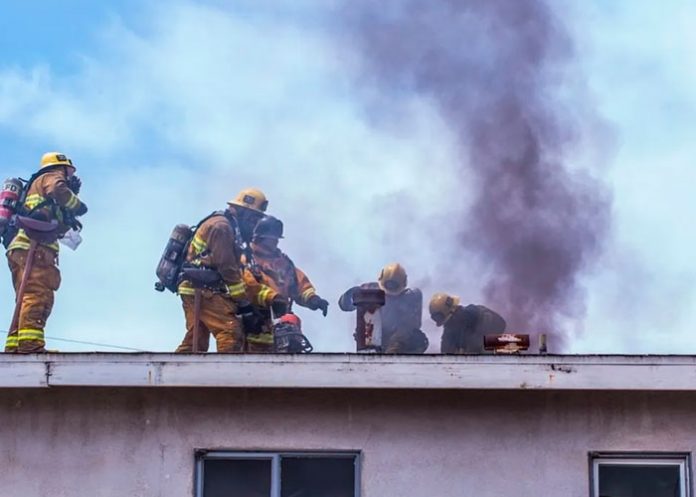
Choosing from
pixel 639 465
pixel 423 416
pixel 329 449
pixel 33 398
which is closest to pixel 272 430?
pixel 329 449

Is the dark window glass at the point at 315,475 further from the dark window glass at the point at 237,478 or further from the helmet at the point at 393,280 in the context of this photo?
the helmet at the point at 393,280

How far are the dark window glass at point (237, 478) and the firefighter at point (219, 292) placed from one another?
128 inches

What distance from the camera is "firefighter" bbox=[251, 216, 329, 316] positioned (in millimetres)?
11703

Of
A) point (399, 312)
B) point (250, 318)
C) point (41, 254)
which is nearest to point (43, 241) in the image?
point (41, 254)

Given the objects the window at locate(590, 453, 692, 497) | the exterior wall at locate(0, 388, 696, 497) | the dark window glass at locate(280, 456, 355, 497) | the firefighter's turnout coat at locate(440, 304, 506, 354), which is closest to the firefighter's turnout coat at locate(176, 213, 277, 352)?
the firefighter's turnout coat at locate(440, 304, 506, 354)

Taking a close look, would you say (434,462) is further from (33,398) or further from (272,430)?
(33,398)

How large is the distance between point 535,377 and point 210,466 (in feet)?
6.06

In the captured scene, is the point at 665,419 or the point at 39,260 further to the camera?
the point at 39,260

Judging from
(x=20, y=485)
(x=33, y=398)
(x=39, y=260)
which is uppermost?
(x=39, y=260)

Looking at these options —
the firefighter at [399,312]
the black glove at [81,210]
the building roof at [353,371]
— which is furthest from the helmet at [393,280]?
the building roof at [353,371]

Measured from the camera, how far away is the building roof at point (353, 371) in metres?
7.34

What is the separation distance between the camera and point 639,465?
24.7 ft

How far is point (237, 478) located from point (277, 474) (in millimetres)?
228

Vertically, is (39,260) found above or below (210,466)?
above
